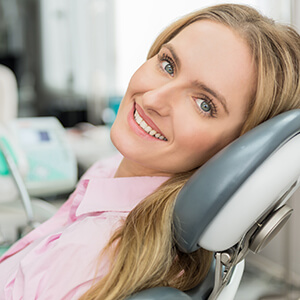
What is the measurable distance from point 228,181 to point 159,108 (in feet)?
0.82

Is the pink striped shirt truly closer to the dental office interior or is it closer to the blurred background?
the dental office interior

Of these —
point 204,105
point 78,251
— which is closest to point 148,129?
point 204,105

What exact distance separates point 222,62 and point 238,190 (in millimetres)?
271

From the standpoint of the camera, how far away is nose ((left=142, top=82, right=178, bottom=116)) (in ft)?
2.59

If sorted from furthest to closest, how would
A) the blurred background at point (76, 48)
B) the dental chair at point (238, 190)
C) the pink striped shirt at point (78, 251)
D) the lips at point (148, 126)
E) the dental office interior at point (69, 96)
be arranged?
the blurred background at point (76, 48), the dental office interior at point (69, 96), the lips at point (148, 126), the pink striped shirt at point (78, 251), the dental chair at point (238, 190)

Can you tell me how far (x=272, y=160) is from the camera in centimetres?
60

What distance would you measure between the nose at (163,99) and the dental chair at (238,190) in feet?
0.62

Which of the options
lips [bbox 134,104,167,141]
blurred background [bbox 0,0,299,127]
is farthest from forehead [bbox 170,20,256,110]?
blurred background [bbox 0,0,299,127]

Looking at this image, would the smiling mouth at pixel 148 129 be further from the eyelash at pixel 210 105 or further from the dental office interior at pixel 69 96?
the dental office interior at pixel 69 96

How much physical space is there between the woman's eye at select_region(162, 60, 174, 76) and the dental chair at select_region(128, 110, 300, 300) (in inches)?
10.6

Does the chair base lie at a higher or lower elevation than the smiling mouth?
lower

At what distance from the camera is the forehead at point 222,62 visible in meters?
0.77

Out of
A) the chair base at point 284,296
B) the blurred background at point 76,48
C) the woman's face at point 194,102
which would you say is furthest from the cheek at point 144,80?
the blurred background at point 76,48

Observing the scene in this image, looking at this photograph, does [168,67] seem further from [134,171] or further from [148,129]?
[134,171]
